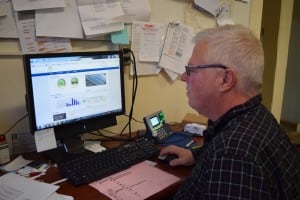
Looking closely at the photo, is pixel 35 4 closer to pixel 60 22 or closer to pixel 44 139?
pixel 60 22

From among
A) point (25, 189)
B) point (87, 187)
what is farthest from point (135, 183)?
point (25, 189)

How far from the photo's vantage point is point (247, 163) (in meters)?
0.73

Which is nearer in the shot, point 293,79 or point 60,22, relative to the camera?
point 60,22

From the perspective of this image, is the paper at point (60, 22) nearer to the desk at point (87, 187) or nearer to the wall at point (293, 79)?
the desk at point (87, 187)

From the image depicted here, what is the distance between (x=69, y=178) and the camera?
1045 mm

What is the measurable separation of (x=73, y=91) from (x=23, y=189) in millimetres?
425

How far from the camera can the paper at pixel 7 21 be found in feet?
3.92

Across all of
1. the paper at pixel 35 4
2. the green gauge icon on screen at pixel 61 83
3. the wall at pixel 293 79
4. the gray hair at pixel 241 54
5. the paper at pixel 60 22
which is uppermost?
the paper at pixel 35 4

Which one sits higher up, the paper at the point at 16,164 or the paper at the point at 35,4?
the paper at the point at 35,4

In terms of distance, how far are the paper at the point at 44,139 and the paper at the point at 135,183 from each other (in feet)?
0.89

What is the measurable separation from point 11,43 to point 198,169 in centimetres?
90

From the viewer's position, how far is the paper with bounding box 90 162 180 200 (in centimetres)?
98

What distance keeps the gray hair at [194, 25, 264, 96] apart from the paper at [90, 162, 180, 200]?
0.43m

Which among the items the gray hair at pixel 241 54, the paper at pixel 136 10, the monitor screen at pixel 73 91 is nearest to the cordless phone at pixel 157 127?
the monitor screen at pixel 73 91
